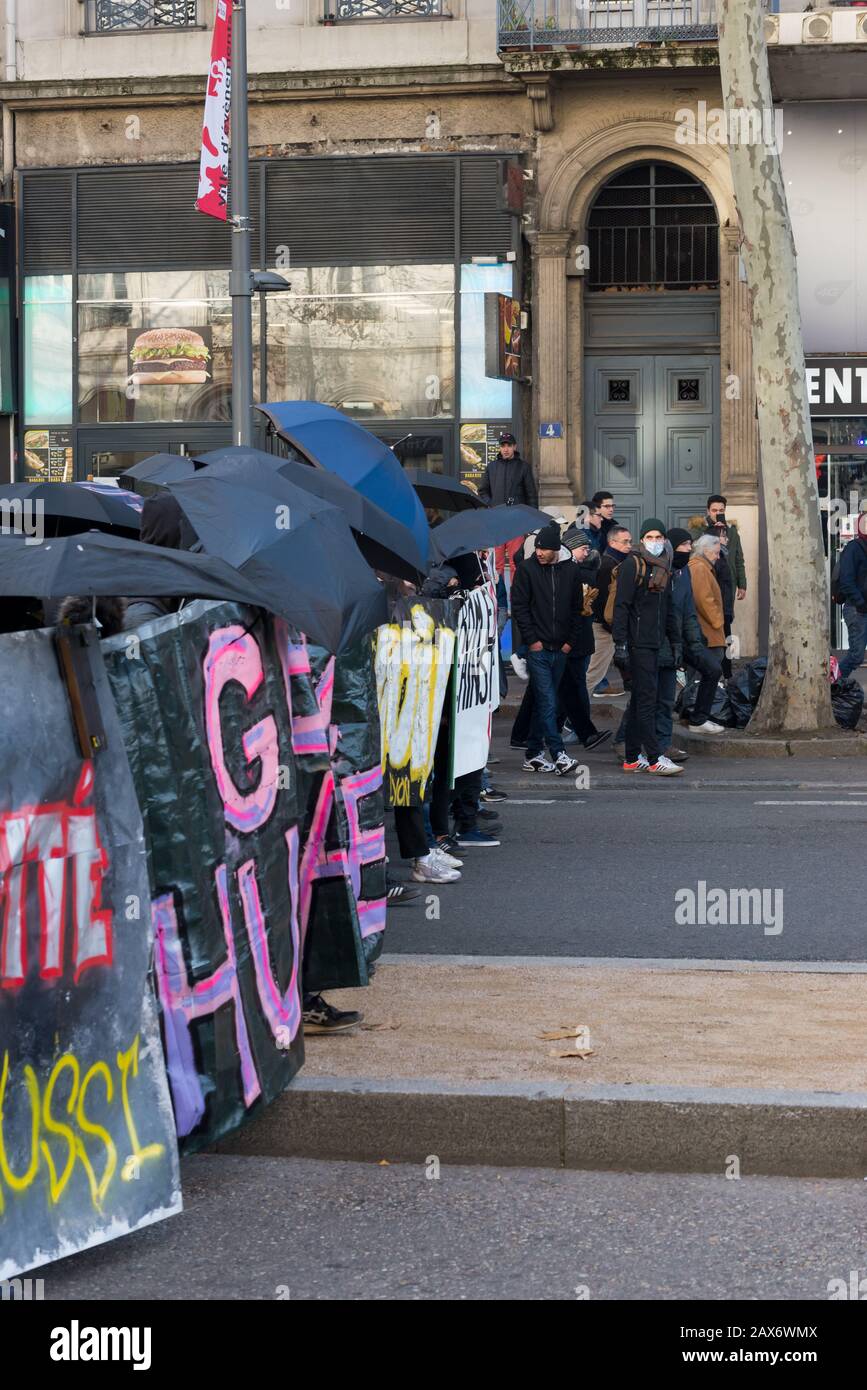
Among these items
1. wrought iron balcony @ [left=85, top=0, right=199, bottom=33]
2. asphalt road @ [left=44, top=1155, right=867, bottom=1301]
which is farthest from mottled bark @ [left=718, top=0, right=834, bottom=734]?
asphalt road @ [left=44, top=1155, right=867, bottom=1301]

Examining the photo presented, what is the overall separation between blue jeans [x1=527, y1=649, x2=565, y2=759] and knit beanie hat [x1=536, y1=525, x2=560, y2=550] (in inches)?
29.2

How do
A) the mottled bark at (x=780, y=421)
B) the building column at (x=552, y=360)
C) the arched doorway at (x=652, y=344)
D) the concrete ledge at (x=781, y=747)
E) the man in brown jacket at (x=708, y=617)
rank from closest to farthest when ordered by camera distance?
the concrete ledge at (x=781, y=747), the mottled bark at (x=780, y=421), the man in brown jacket at (x=708, y=617), the building column at (x=552, y=360), the arched doorway at (x=652, y=344)

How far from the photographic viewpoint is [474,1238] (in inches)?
188

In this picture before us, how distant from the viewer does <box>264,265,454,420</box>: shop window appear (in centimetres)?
2284

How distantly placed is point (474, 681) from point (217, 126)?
9.72 m

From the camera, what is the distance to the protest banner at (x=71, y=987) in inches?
173

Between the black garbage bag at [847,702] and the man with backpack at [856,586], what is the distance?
1290 millimetres

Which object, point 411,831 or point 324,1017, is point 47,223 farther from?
point 324,1017

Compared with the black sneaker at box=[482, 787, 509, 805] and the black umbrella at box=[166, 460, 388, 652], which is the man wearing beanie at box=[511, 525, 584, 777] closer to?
the black sneaker at box=[482, 787, 509, 805]

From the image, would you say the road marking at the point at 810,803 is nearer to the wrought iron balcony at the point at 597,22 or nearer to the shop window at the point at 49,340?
the wrought iron balcony at the point at 597,22

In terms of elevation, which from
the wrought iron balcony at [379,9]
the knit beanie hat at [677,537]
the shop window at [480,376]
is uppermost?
the wrought iron balcony at [379,9]

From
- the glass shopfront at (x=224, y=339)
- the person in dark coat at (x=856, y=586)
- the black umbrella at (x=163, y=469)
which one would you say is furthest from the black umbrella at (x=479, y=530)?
the glass shopfront at (x=224, y=339)

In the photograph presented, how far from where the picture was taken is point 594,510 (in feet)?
63.0
